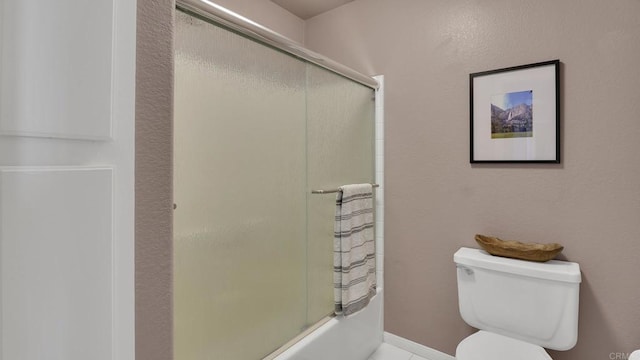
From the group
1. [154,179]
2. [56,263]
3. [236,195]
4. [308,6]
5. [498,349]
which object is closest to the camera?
[56,263]

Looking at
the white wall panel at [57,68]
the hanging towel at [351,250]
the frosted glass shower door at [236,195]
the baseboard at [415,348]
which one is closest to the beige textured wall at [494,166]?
the baseboard at [415,348]

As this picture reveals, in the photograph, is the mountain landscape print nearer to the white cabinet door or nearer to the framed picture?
the framed picture

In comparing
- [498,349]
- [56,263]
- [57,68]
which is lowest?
[498,349]

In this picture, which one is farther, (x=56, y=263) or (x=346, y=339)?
(x=346, y=339)

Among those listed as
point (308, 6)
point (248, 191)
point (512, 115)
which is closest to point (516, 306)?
point (512, 115)

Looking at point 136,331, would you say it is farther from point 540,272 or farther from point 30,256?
point 540,272

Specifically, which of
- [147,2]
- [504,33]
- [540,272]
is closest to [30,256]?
[147,2]

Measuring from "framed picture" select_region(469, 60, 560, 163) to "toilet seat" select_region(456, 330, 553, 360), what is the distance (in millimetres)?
837

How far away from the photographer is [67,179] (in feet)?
1.43

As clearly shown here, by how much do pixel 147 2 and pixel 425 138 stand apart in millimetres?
1627

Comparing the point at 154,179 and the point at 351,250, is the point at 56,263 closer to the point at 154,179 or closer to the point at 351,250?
the point at 154,179

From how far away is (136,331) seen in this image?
53 centimetres

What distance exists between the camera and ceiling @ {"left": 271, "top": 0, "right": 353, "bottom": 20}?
2.18 meters

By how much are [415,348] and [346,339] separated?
0.53 m
